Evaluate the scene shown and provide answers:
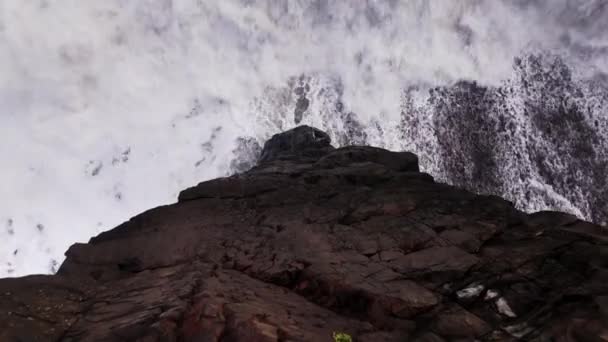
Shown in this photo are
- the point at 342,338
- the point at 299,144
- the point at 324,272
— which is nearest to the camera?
the point at 342,338

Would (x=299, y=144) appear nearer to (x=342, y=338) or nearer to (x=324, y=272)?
(x=324, y=272)

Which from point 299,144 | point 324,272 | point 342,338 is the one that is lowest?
point 342,338

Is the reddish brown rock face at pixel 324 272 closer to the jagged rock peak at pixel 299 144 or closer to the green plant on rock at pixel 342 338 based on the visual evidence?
the green plant on rock at pixel 342 338

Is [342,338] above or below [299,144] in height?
below

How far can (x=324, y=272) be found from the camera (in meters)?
15.6

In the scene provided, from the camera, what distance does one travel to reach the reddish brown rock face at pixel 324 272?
39.3ft

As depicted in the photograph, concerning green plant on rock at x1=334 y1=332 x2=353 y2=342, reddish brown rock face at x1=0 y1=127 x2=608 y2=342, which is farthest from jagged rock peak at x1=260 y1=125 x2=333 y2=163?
green plant on rock at x1=334 y1=332 x2=353 y2=342

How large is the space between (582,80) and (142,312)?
55.5 metres

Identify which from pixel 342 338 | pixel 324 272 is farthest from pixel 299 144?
pixel 342 338

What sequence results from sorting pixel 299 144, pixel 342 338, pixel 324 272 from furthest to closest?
pixel 299 144, pixel 324 272, pixel 342 338

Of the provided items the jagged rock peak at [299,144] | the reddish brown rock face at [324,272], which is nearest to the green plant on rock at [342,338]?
the reddish brown rock face at [324,272]

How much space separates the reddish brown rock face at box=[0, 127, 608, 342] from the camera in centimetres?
1198

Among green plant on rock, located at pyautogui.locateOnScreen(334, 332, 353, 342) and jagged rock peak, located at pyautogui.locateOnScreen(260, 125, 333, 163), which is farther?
jagged rock peak, located at pyautogui.locateOnScreen(260, 125, 333, 163)

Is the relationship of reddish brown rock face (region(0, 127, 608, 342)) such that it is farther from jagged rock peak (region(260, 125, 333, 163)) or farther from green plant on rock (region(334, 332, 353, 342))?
jagged rock peak (region(260, 125, 333, 163))
